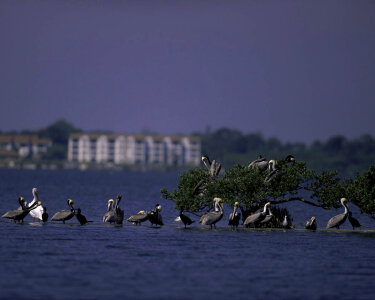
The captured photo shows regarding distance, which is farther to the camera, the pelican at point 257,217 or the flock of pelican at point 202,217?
the flock of pelican at point 202,217

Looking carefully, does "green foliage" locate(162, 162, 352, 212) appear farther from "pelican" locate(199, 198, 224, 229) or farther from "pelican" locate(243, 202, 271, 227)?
"pelican" locate(243, 202, 271, 227)

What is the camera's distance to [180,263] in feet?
105

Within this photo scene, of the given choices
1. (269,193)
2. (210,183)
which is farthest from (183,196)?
(269,193)

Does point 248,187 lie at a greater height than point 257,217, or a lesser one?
greater

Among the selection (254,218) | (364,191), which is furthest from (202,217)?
(364,191)

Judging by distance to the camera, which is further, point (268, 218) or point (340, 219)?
point (340, 219)

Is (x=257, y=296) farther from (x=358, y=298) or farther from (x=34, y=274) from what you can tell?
(x=34, y=274)

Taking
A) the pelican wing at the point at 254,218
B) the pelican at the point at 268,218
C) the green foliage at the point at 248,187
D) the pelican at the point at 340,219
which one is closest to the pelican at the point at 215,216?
the green foliage at the point at 248,187

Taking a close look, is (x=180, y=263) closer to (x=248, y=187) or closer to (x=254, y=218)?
(x=254, y=218)

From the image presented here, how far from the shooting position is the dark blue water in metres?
26.7

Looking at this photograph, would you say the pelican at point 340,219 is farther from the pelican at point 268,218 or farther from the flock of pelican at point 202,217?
the pelican at point 268,218

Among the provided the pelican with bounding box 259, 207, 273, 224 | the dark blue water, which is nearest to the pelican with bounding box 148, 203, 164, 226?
the dark blue water

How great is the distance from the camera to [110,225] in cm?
4516

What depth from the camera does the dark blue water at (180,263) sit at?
26719mm
